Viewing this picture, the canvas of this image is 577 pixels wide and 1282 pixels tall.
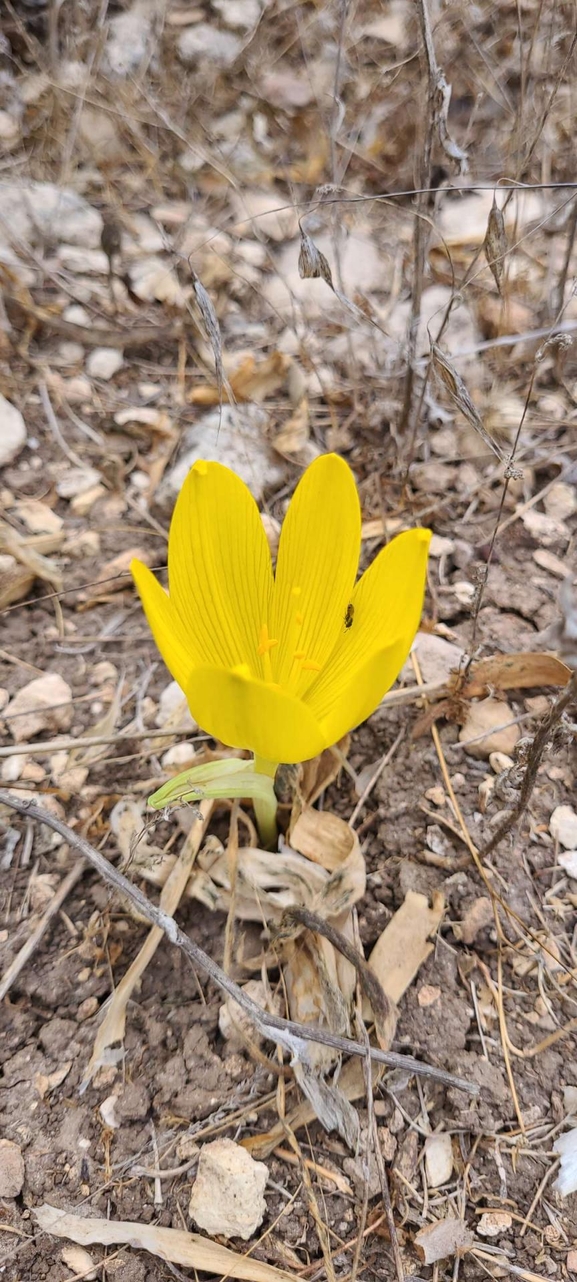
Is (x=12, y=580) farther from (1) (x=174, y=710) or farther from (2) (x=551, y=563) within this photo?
(2) (x=551, y=563)

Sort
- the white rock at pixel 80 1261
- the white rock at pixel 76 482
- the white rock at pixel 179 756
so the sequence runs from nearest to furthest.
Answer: the white rock at pixel 80 1261
the white rock at pixel 179 756
the white rock at pixel 76 482

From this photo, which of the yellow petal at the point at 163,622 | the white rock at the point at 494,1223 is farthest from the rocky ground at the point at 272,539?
the yellow petal at the point at 163,622

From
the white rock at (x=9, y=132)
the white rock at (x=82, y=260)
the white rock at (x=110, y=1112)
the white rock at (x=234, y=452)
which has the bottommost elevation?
the white rock at (x=110, y=1112)

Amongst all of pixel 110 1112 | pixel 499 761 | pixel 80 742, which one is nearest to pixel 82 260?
pixel 80 742

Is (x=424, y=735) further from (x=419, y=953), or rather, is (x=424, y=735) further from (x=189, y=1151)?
(x=189, y=1151)

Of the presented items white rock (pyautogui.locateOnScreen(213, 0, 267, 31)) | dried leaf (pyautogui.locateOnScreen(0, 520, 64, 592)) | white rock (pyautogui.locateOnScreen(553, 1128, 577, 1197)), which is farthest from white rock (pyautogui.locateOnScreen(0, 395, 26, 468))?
white rock (pyautogui.locateOnScreen(213, 0, 267, 31))

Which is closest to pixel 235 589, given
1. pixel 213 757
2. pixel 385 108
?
pixel 213 757

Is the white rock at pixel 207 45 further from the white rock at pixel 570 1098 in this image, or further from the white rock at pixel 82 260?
the white rock at pixel 570 1098
